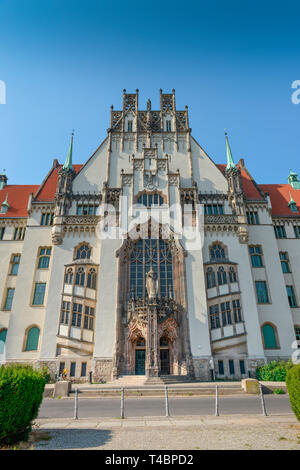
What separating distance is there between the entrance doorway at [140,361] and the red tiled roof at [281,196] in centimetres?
2233

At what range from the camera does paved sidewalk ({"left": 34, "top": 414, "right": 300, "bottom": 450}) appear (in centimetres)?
670

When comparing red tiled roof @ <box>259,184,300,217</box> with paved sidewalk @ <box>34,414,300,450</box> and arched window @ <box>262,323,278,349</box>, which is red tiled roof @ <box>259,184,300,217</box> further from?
paved sidewalk @ <box>34,414,300,450</box>

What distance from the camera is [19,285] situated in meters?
27.9

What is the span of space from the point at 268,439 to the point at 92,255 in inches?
931

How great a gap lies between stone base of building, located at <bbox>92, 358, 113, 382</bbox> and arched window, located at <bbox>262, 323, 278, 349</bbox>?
14471mm

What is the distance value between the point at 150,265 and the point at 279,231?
16212 millimetres

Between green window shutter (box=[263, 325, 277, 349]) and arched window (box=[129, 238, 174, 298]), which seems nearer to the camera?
green window shutter (box=[263, 325, 277, 349])

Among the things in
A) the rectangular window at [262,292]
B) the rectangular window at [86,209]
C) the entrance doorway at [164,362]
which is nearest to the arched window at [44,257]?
the rectangular window at [86,209]

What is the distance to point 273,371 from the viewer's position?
22.9 m

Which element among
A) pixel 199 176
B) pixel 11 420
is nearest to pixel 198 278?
pixel 199 176

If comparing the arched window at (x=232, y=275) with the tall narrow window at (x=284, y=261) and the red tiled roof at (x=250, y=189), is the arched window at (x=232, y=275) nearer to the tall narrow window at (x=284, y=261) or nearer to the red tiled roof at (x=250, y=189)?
the tall narrow window at (x=284, y=261)

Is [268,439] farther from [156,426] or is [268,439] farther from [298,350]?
[298,350]

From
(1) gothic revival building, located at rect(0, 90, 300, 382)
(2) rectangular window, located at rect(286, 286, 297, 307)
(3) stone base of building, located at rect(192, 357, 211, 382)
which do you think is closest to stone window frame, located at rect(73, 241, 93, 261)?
(1) gothic revival building, located at rect(0, 90, 300, 382)
